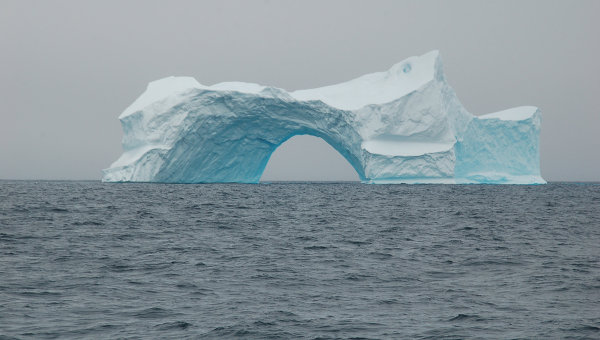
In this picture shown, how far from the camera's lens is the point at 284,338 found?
5.11m

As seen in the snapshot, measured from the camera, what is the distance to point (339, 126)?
3206cm

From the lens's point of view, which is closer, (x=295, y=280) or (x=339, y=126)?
(x=295, y=280)

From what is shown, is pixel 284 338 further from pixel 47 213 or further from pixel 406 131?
pixel 406 131

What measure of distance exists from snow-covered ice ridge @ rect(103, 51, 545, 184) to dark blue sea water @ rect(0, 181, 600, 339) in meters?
16.7

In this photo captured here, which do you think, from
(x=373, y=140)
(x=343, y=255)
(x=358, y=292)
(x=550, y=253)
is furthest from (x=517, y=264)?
(x=373, y=140)

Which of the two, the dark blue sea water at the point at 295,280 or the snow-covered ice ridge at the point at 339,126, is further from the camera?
the snow-covered ice ridge at the point at 339,126

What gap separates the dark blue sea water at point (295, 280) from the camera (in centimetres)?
541

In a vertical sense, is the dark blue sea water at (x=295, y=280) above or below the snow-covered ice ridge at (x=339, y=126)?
below

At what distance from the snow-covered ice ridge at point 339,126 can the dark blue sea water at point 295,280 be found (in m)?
16.7

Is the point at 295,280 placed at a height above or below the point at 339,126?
below

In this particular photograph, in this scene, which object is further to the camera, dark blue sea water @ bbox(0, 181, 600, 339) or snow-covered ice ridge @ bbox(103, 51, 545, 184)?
snow-covered ice ridge @ bbox(103, 51, 545, 184)

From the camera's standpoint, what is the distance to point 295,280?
24.7ft

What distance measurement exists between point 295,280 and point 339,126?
24.9m

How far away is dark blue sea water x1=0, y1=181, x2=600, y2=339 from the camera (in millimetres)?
5414
